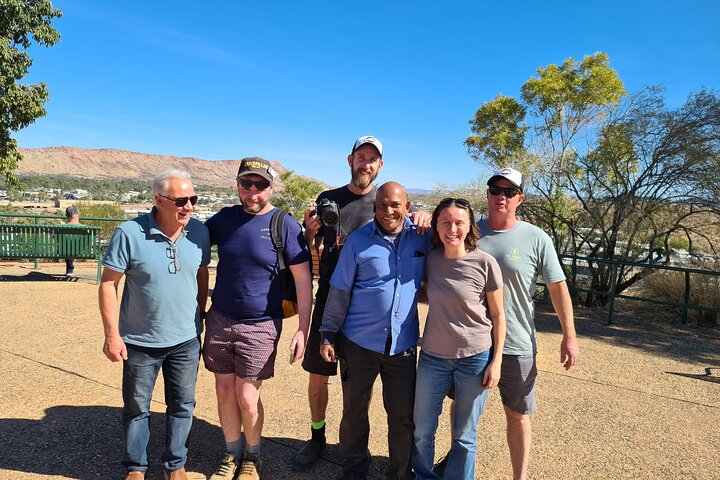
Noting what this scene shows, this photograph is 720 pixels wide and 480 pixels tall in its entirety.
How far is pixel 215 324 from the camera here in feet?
9.17

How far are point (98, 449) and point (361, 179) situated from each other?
2.35 m

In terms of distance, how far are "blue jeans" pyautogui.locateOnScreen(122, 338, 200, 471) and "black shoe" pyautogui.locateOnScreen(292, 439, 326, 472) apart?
0.66m

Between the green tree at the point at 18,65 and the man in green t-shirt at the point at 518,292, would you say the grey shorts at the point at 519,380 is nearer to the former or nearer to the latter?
the man in green t-shirt at the point at 518,292

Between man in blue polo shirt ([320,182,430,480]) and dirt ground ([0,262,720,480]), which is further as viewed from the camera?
dirt ground ([0,262,720,480])

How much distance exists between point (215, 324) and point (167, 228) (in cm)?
60

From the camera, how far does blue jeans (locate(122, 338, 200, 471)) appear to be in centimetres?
262

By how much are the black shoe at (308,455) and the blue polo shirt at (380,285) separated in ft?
2.94

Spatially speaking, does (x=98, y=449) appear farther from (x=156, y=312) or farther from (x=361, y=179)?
(x=361, y=179)

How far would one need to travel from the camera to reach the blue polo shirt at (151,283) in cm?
253

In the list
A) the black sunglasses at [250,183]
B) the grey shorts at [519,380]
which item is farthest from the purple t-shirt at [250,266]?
the grey shorts at [519,380]

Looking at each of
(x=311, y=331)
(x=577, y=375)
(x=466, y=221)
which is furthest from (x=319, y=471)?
(x=577, y=375)

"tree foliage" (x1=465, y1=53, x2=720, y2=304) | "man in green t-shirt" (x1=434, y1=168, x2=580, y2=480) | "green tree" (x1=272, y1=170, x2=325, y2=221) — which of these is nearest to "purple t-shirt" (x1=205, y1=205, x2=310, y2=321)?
"man in green t-shirt" (x1=434, y1=168, x2=580, y2=480)

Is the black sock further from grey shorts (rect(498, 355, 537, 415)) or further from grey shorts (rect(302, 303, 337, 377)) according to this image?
grey shorts (rect(498, 355, 537, 415))

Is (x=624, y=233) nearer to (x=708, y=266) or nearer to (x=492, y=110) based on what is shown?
(x=708, y=266)
